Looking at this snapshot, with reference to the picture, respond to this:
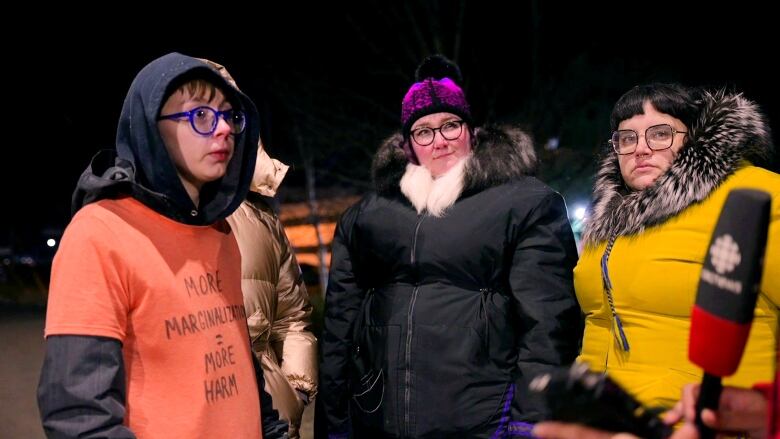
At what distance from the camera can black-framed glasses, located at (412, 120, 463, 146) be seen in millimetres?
3371

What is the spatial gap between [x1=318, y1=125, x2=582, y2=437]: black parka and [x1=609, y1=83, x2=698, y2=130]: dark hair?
52 cm

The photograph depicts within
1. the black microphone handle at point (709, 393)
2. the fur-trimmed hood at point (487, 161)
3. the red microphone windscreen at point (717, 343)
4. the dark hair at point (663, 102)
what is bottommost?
the black microphone handle at point (709, 393)

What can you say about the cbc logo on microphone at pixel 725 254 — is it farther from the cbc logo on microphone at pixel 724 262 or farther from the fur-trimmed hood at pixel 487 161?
the fur-trimmed hood at pixel 487 161

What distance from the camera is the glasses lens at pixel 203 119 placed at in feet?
6.82

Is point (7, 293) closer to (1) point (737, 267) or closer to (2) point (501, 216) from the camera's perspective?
(2) point (501, 216)

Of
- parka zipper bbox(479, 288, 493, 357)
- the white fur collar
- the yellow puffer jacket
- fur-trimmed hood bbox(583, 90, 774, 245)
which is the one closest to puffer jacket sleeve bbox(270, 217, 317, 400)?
the white fur collar

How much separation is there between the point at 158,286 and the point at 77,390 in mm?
346

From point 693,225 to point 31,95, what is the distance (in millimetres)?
21094

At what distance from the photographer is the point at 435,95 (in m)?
Result: 3.39

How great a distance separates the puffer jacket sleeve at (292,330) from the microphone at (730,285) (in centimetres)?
250

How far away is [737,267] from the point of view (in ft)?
3.28

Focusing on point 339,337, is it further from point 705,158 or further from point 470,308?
point 705,158

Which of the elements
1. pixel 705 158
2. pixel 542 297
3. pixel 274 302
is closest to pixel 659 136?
pixel 705 158

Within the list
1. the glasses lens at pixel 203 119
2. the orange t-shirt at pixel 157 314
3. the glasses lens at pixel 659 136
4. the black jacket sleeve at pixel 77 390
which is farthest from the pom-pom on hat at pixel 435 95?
the black jacket sleeve at pixel 77 390
